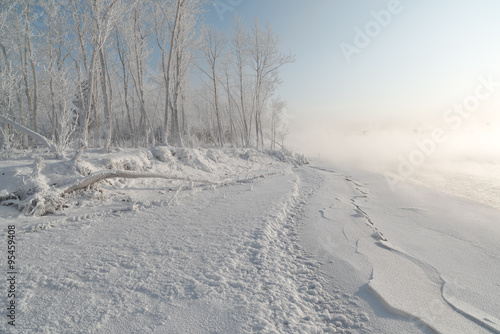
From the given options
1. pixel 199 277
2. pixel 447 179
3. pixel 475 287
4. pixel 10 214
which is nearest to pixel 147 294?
pixel 199 277

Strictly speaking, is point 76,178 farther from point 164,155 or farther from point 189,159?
point 189,159

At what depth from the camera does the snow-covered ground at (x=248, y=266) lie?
1697 millimetres

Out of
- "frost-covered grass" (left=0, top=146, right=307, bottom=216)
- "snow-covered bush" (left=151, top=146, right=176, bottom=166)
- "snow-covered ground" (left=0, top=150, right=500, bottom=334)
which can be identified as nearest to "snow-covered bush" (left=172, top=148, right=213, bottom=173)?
"frost-covered grass" (left=0, top=146, right=307, bottom=216)

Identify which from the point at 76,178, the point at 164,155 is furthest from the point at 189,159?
the point at 76,178

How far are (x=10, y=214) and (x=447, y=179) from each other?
11.5 metres

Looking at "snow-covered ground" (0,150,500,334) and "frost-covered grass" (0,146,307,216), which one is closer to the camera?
"snow-covered ground" (0,150,500,334)

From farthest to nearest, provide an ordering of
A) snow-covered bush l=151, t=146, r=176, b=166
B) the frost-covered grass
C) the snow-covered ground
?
snow-covered bush l=151, t=146, r=176, b=166 < the frost-covered grass < the snow-covered ground

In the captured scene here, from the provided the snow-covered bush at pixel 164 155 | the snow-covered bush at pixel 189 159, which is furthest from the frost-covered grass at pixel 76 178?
the snow-covered bush at pixel 189 159

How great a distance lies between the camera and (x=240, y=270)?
2.35 metres

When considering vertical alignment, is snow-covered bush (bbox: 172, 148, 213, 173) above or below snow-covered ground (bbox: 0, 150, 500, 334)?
above

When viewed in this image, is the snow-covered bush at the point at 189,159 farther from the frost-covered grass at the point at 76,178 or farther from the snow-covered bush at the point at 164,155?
the snow-covered bush at the point at 164,155

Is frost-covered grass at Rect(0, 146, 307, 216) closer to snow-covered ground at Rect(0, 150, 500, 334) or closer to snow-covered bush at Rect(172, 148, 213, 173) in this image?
snow-covered ground at Rect(0, 150, 500, 334)

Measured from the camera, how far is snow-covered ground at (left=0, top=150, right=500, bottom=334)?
170cm

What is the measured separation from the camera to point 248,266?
2441 millimetres
